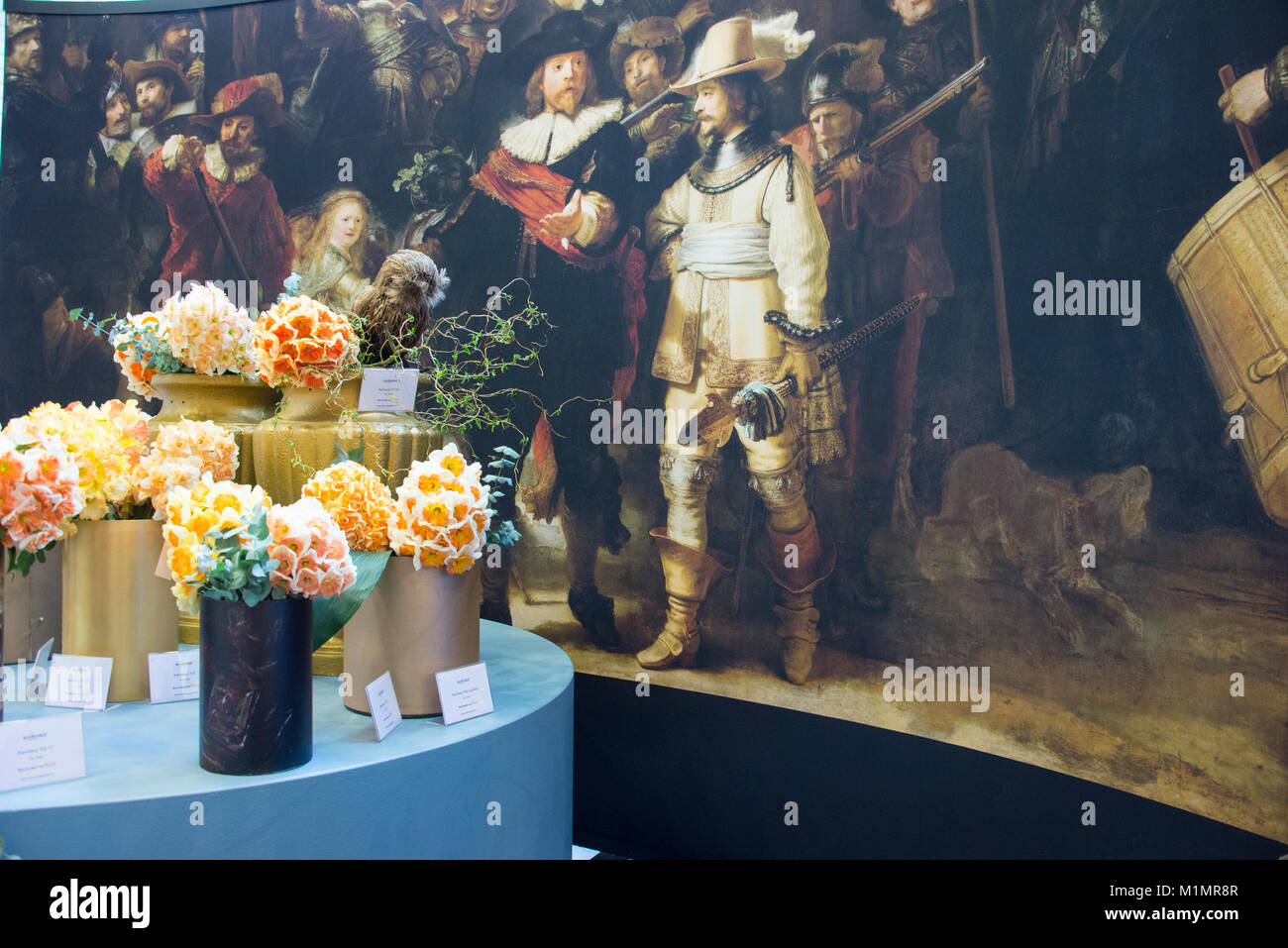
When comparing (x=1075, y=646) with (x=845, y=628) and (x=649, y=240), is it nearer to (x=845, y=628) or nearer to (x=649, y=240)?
(x=845, y=628)

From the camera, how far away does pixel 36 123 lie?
17.1 ft

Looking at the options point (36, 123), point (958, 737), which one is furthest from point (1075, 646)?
point (36, 123)

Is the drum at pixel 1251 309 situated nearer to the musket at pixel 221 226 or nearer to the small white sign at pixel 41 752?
the small white sign at pixel 41 752

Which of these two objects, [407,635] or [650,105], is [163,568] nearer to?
[407,635]

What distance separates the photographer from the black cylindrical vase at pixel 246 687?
135cm

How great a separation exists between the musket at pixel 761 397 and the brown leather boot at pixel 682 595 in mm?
449

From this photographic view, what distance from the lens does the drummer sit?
2.64 meters

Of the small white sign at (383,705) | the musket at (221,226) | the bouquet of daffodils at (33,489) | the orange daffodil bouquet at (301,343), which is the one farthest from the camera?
the musket at (221,226)

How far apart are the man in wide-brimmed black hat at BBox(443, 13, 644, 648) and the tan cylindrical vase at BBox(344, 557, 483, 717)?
2223 millimetres

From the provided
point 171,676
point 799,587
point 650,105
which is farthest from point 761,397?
point 171,676

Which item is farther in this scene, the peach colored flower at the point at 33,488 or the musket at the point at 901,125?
the musket at the point at 901,125

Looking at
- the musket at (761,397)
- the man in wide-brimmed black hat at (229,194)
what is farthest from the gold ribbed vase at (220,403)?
the man in wide-brimmed black hat at (229,194)

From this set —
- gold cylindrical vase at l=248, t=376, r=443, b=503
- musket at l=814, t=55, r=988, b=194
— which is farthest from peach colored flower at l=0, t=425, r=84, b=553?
musket at l=814, t=55, r=988, b=194

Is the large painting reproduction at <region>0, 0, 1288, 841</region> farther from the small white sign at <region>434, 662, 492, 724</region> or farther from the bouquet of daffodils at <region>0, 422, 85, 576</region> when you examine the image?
the bouquet of daffodils at <region>0, 422, 85, 576</region>
